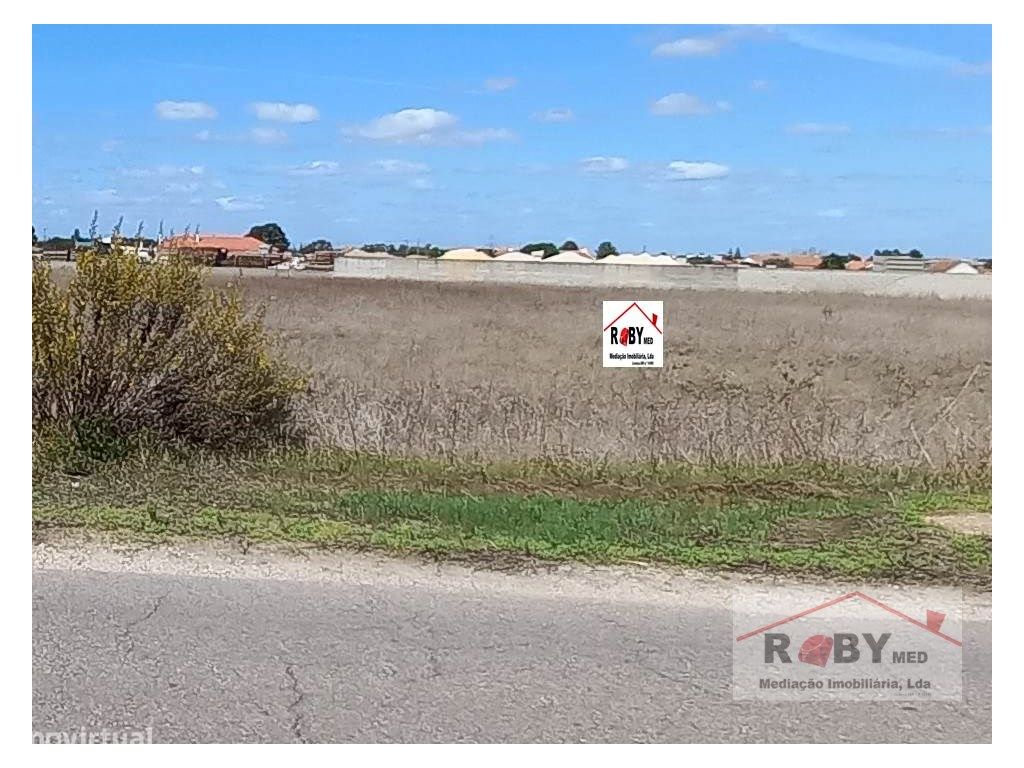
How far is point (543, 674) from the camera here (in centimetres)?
381

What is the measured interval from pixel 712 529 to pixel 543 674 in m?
1.95

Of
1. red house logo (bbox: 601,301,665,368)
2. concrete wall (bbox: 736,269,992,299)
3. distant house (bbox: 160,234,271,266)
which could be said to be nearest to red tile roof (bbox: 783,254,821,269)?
concrete wall (bbox: 736,269,992,299)

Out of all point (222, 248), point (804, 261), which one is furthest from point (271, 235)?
point (804, 261)

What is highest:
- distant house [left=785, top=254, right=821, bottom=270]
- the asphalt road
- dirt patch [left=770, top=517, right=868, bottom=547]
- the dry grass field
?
distant house [left=785, top=254, right=821, bottom=270]

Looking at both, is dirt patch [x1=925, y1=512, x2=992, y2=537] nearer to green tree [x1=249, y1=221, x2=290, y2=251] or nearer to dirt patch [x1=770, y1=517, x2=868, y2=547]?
dirt patch [x1=770, y1=517, x2=868, y2=547]

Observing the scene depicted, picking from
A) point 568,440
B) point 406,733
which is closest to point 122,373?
point 568,440

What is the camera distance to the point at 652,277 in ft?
34.0

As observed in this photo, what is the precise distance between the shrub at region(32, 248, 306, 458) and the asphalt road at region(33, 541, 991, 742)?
2.49 m

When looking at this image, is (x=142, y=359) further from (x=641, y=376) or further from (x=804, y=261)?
(x=804, y=261)

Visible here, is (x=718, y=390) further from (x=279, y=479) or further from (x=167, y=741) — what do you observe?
(x=167, y=741)

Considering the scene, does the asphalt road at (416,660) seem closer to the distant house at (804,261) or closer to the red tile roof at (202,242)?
the red tile roof at (202,242)

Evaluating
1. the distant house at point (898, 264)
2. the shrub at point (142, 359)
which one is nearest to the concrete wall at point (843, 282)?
the distant house at point (898, 264)

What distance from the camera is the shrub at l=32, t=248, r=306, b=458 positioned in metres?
6.92

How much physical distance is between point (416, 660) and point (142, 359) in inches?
160
